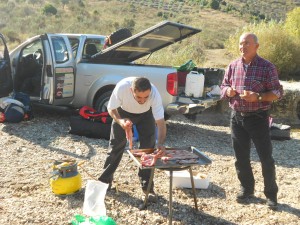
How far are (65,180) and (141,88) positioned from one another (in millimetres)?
1552

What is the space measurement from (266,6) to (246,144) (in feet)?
174

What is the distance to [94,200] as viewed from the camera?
422 cm

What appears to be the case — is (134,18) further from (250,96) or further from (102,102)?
(250,96)

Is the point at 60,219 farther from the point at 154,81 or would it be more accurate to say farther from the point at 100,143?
the point at 154,81

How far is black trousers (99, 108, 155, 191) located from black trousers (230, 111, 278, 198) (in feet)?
3.17

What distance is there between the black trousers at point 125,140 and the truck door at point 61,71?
11.2 feet

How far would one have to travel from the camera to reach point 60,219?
4262mm

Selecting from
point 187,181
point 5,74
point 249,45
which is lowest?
point 187,181

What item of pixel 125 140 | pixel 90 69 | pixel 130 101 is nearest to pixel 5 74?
pixel 90 69

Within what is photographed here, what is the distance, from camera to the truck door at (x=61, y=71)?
7688 mm

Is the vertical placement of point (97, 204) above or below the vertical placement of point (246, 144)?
below

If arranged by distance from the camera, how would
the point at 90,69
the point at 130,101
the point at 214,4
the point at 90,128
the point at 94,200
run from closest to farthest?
the point at 94,200, the point at 130,101, the point at 90,128, the point at 90,69, the point at 214,4

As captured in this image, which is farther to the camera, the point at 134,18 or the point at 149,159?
the point at 134,18

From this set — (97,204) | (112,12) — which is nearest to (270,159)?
(97,204)
